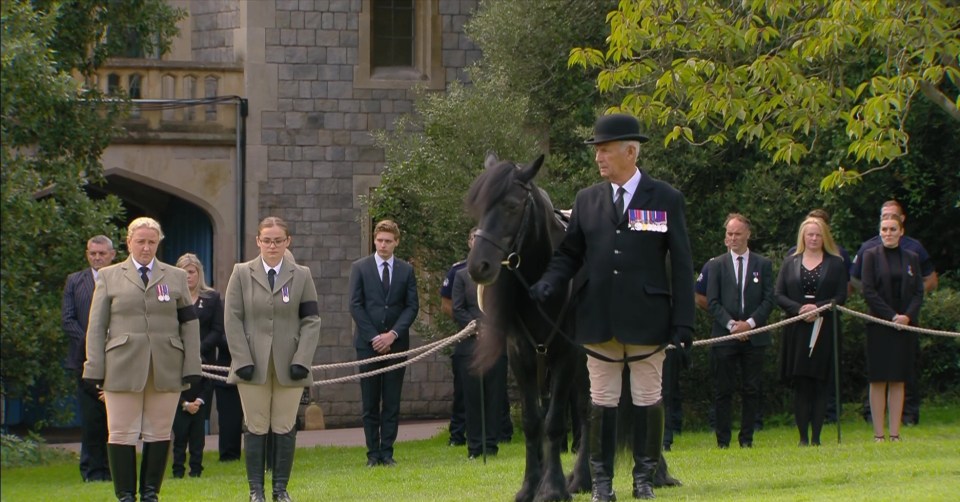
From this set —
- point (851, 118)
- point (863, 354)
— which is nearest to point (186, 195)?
point (863, 354)

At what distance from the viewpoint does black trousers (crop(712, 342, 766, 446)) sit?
50.2ft

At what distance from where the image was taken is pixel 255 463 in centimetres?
1129

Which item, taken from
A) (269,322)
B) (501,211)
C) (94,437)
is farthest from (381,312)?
(501,211)

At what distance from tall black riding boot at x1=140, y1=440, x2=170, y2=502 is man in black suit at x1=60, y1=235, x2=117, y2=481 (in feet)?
13.4

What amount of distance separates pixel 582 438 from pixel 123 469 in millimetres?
3199

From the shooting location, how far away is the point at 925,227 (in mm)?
21328

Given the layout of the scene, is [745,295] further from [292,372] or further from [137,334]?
[137,334]

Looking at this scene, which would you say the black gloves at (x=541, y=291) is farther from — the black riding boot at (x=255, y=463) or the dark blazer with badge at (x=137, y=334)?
the dark blazer with badge at (x=137, y=334)

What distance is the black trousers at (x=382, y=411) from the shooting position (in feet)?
51.3

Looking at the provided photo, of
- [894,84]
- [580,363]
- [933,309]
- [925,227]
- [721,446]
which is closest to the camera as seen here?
[580,363]

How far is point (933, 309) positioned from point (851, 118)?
21.2 feet

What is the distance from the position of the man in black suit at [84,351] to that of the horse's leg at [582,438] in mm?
6147

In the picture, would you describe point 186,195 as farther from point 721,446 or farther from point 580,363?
point 580,363

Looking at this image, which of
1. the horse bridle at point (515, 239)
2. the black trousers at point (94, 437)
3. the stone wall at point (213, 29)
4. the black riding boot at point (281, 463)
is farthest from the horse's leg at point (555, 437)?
the stone wall at point (213, 29)
